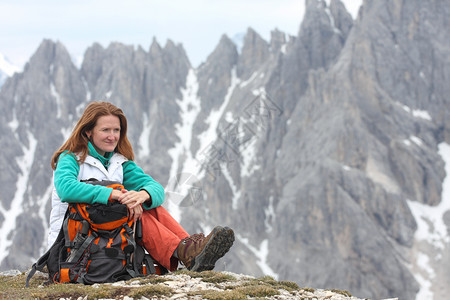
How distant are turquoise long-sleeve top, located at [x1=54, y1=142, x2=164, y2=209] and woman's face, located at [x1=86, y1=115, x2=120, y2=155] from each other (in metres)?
0.20

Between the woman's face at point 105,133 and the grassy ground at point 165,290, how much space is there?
2798 millimetres

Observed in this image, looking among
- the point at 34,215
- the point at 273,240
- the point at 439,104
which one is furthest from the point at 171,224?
the point at 34,215

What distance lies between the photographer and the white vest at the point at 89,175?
28.9ft

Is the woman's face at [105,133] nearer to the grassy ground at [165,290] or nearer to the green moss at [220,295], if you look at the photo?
the grassy ground at [165,290]

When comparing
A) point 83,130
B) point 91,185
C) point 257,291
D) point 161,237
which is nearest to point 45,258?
point 91,185

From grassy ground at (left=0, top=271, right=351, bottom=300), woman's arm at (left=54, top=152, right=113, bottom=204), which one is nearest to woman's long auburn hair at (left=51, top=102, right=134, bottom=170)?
woman's arm at (left=54, top=152, right=113, bottom=204)

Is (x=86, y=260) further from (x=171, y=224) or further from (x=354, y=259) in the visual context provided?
(x=354, y=259)

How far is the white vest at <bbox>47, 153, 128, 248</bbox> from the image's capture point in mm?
8820

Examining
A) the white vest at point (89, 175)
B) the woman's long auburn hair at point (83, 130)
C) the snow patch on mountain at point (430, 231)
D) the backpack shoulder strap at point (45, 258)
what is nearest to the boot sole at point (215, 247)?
the white vest at point (89, 175)

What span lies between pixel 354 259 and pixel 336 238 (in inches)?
354

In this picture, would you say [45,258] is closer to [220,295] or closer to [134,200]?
[134,200]

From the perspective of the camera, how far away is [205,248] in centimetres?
858

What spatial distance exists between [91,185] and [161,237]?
5.82ft

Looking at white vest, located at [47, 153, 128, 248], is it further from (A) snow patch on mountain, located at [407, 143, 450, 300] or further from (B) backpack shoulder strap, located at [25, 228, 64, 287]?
(A) snow patch on mountain, located at [407, 143, 450, 300]
